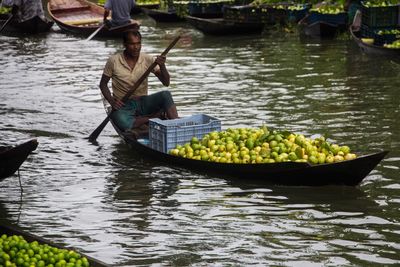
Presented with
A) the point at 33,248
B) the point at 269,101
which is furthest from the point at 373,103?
the point at 33,248

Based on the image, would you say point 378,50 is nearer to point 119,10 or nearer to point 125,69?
point 119,10

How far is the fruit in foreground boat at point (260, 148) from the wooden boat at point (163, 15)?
1661 centimetres

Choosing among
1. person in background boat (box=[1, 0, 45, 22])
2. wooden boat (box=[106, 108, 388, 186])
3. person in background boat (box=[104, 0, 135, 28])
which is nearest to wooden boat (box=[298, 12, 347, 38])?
person in background boat (box=[104, 0, 135, 28])

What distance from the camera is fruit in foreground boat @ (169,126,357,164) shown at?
31.3ft

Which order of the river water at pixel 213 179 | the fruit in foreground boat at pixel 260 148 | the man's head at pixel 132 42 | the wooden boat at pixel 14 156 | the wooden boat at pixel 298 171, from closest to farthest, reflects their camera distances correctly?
the river water at pixel 213 179 → the wooden boat at pixel 14 156 → the wooden boat at pixel 298 171 → the fruit in foreground boat at pixel 260 148 → the man's head at pixel 132 42

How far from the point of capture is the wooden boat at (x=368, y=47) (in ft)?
57.5

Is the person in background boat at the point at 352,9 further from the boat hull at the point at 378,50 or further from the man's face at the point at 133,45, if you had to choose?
the man's face at the point at 133,45

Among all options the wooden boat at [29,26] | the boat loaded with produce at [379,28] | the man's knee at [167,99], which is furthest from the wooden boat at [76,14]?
the man's knee at [167,99]

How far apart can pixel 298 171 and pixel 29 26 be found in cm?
1644

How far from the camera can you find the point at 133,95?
11656 millimetres

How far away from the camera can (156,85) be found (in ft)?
55.1

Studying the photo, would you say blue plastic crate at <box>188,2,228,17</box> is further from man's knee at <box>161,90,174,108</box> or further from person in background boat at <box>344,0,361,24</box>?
man's knee at <box>161,90,174,108</box>

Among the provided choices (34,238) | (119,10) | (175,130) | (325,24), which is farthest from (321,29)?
(34,238)

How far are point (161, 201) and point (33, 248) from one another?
10.7 ft
